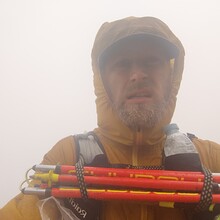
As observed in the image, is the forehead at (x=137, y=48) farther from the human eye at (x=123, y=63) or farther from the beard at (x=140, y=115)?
the beard at (x=140, y=115)

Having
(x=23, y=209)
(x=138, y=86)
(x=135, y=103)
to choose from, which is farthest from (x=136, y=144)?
(x=23, y=209)

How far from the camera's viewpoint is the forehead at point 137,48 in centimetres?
281

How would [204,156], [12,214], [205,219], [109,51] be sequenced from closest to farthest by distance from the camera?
1. [12,214]
2. [205,219]
3. [204,156]
4. [109,51]

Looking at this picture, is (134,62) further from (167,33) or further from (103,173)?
(103,173)

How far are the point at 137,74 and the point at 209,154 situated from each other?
42.0 inches

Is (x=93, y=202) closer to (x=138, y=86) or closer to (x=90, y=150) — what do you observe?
(x=90, y=150)

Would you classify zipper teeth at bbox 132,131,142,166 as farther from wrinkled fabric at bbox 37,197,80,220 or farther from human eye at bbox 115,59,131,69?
wrinkled fabric at bbox 37,197,80,220

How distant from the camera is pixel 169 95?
118 inches

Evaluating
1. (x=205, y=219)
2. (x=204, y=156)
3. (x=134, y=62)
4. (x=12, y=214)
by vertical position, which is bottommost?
(x=205, y=219)

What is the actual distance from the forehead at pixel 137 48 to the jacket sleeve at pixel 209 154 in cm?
103

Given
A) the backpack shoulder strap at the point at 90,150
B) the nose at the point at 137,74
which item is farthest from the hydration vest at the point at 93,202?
the nose at the point at 137,74

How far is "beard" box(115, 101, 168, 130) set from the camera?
2.64 m

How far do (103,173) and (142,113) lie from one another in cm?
75

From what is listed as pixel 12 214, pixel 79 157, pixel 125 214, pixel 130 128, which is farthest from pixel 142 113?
pixel 12 214
